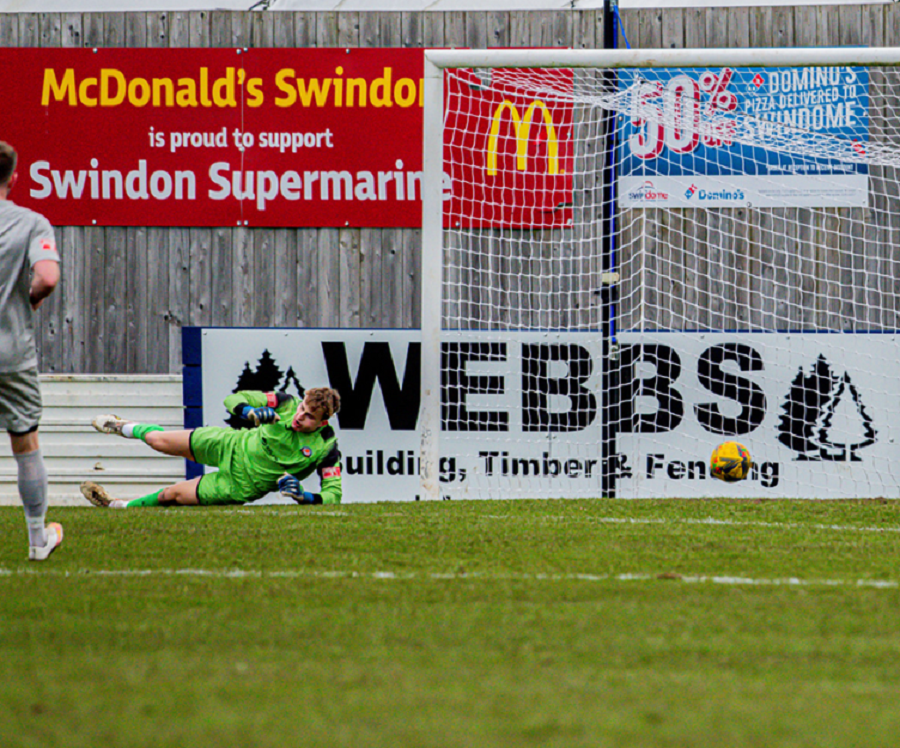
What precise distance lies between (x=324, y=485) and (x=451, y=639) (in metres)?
4.90

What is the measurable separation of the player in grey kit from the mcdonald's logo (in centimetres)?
606

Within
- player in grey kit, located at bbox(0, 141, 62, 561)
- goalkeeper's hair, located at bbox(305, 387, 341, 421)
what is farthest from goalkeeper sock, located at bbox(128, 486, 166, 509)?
player in grey kit, located at bbox(0, 141, 62, 561)

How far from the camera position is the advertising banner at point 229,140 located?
988 centimetres

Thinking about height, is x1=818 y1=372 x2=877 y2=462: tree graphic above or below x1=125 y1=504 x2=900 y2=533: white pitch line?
above

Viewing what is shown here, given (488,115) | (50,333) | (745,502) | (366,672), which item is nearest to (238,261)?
(50,333)

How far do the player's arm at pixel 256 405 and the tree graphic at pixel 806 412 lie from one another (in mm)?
3317

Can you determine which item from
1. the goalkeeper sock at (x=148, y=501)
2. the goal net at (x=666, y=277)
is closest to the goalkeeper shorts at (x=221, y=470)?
the goalkeeper sock at (x=148, y=501)

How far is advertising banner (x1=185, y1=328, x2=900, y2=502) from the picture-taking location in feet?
25.5

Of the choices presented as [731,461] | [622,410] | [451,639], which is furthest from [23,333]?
[622,410]

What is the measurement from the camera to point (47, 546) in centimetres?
384

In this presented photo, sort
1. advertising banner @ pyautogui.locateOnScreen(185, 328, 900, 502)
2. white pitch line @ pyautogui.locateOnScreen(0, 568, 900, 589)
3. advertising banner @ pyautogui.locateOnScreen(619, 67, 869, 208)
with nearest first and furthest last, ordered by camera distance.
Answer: white pitch line @ pyautogui.locateOnScreen(0, 568, 900, 589), advertising banner @ pyautogui.locateOnScreen(185, 328, 900, 502), advertising banner @ pyautogui.locateOnScreen(619, 67, 869, 208)

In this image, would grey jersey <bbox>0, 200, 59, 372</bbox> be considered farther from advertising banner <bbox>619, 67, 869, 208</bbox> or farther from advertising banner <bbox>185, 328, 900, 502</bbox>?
advertising banner <bbox>619, 67, 869, 208</bbox>

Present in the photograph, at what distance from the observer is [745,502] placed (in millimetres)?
6375

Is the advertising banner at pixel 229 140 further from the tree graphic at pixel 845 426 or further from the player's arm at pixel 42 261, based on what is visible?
the player's arm at pixel 42 261
